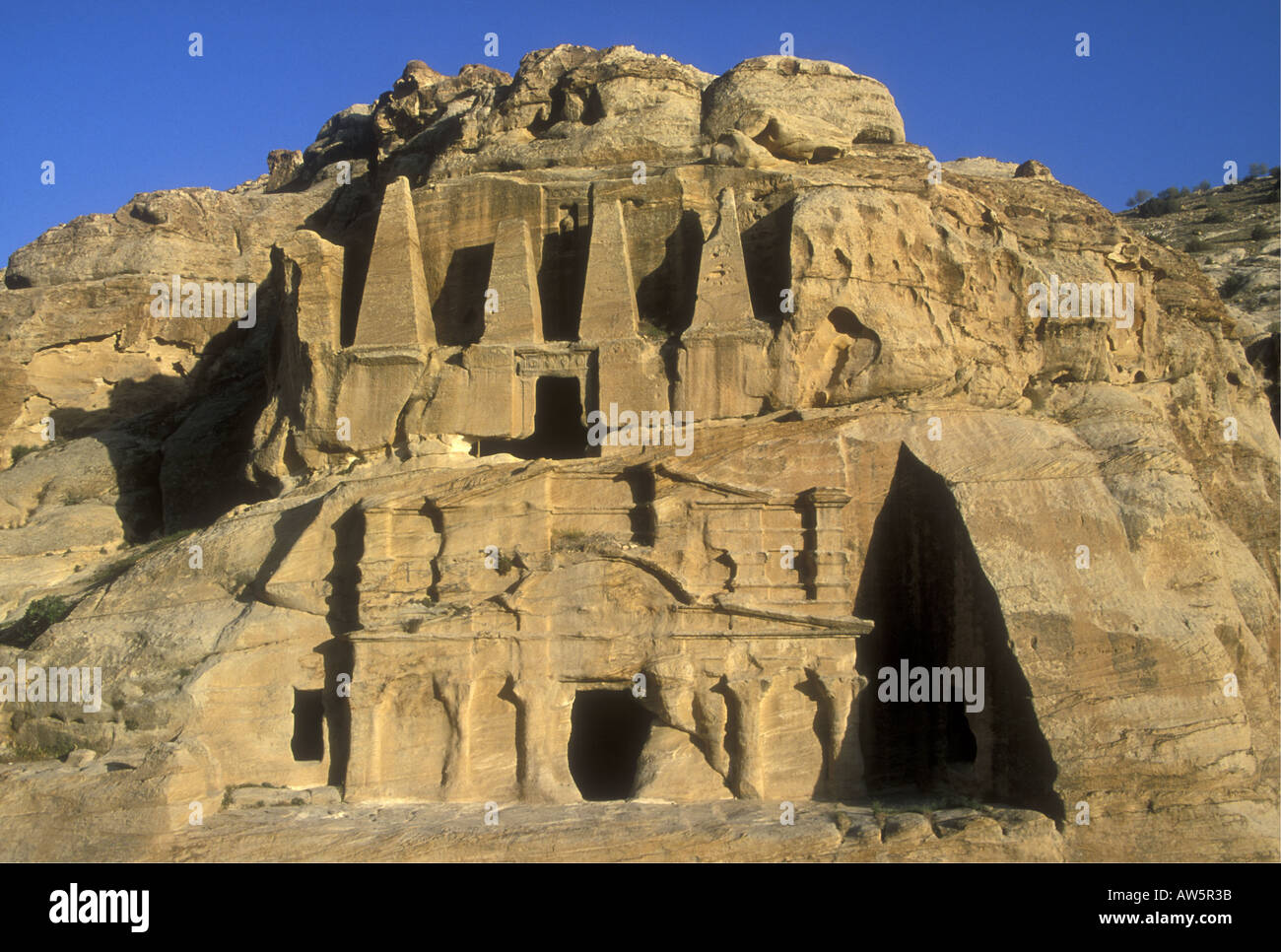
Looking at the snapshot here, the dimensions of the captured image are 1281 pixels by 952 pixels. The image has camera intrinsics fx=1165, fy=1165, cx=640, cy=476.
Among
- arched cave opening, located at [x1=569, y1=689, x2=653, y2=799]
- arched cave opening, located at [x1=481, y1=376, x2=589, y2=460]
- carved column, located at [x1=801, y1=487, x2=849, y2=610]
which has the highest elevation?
arched cave opening, located at [x1=481, y1=376, x2=589, y2=460]

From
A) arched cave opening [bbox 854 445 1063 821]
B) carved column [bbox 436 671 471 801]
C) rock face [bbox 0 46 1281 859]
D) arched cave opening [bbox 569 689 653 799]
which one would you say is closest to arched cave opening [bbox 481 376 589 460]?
rock face [bbox 0 46 1281 859]

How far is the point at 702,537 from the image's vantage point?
18.0 meters

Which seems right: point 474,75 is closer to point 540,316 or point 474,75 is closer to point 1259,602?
point 540,316

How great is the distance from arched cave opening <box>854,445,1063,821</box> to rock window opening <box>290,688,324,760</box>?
876 centimetres

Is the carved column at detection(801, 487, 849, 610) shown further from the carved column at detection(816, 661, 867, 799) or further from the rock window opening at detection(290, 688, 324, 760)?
the rock window opening at detection(290, 688, 324, 760)

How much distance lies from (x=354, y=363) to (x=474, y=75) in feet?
57.9

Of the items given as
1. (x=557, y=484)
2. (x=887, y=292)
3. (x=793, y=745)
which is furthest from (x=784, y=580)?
(x=887, y=292)

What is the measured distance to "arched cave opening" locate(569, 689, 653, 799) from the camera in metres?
20.8

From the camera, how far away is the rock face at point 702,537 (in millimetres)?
15852

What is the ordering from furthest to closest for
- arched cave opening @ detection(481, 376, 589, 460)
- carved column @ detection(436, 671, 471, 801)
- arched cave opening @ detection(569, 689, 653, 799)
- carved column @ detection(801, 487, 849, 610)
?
arched cave opening @ detection(481, 376, 589, 460) < arched cave opening @ detection(569, 689, 653, 799) < carved column @ detection(801, 487, 849, 610) < carved column @ detection(436, 671, 471, 801)

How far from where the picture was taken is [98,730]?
1717cm

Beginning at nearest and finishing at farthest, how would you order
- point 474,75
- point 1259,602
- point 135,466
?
point 1259,602 < point 135,466 < point 474,75

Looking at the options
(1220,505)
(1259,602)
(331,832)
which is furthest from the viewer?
(1220,505)

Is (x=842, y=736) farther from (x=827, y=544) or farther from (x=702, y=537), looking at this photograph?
(x=702, y=537)
